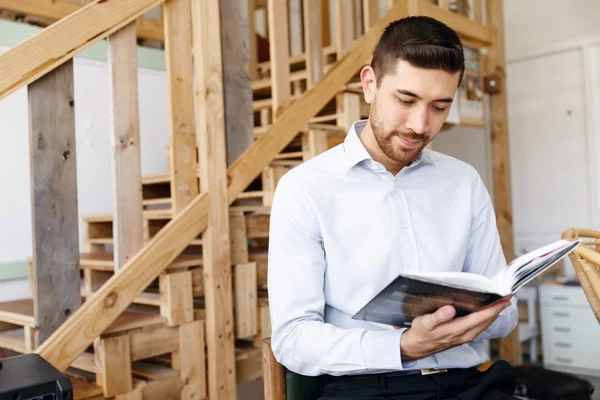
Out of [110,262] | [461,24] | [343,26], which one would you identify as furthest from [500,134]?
[110,262]

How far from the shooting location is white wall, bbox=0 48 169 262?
9.58 feet

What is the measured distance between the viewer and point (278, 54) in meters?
2.52

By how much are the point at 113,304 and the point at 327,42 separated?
11.5 ft

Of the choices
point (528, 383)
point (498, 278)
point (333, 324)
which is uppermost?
point (498, 278)

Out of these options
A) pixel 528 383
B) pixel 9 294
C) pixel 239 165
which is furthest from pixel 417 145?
pixel 9 294

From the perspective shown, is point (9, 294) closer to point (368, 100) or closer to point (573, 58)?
point (368, 100)

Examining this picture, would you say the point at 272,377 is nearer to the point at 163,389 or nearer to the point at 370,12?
the point at 163,389

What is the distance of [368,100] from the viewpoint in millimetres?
1339

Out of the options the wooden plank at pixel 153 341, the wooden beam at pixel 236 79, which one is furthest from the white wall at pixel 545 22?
the wooden plank at pixel 153 341

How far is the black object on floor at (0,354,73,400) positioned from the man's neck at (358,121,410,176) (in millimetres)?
872

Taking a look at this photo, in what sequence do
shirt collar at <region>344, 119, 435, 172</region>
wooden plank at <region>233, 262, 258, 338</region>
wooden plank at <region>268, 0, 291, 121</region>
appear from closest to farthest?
shirt collar at <region>344, 119, 435, 172</region> < wooden plank at <region>233, 262, 258, 338</region> < wooden plank at <region>268, 0, 291, 121</region>

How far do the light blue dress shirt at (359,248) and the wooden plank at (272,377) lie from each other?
22 mm

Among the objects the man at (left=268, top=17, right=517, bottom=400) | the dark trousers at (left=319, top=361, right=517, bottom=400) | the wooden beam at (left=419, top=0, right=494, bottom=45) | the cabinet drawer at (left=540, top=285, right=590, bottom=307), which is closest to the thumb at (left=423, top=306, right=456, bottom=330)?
the man at (left=268, top=17, right=517, bottom=400)

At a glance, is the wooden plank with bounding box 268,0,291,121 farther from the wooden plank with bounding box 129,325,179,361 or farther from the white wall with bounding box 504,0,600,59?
the white wall with bounding box 504,0,600,59
